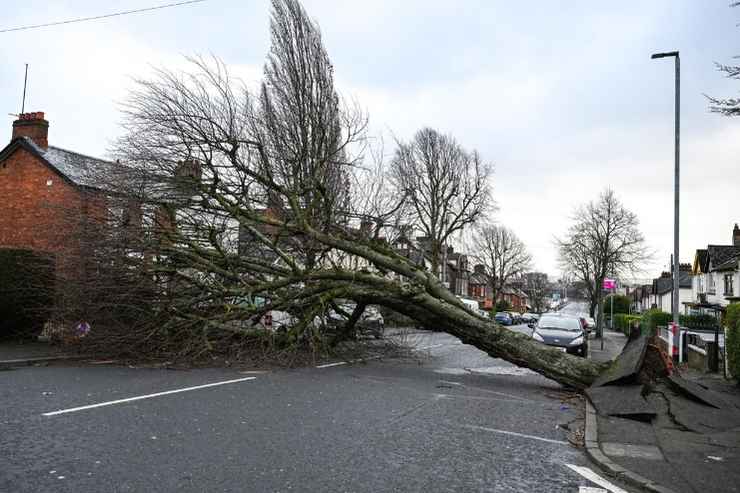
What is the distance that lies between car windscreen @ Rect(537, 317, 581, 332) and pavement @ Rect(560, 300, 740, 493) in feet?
26.5

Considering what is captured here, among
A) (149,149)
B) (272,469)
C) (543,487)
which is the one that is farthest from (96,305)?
(543,487)

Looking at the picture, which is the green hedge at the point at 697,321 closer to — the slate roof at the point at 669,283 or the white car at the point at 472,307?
the white car at the point at 472,307

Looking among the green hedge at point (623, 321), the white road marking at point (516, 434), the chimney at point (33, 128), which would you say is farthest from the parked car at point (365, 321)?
the green hedge at point (623, 321)

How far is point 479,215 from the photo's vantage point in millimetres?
46125

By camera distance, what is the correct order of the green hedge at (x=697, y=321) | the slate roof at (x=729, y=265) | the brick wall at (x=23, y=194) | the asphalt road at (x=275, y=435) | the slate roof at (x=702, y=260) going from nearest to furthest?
the asphalt road at (x=275, y=435) → the brick wall at (x=23, y=194) → the green hedge at (x=697, y=321) → the slate roof at (x=729, y=265) → the slate roof at (x=702, y=260)

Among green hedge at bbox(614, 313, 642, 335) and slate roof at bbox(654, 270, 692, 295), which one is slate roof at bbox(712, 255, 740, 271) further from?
slate roof at bbox(654, 270, 692, 295)

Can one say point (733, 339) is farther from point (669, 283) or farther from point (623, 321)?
point (669, 283)

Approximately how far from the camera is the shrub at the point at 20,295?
1733cm

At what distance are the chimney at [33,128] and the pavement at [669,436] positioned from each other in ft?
75.1

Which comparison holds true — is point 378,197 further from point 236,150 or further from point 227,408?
point 227,408

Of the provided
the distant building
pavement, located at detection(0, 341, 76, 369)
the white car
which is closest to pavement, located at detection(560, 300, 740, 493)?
the white car

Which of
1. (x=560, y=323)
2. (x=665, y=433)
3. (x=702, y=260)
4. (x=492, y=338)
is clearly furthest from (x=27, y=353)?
(x=702, y=260)

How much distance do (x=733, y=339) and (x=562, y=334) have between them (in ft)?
21.3

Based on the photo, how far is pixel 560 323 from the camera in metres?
20.1
